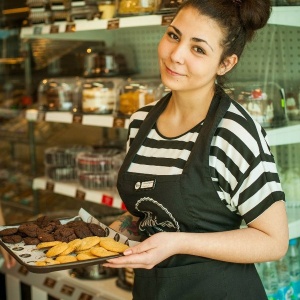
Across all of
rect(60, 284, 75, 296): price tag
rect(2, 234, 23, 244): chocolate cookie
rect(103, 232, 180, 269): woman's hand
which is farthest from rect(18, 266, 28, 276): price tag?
rect(103, 232, 180, 269): woman's hand

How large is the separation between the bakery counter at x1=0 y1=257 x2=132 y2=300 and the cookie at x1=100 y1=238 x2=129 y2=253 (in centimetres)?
122

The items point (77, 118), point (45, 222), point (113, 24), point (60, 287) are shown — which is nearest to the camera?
point (45, 222)

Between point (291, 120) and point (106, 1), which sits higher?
point (106, 1)

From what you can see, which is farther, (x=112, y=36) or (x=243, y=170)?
(x=112, y=36)

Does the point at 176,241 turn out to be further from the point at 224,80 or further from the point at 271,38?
the point at 271,38

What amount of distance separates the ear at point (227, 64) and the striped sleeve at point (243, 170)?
0.18 m

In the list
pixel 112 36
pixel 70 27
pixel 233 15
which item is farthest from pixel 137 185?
pixel 112 36

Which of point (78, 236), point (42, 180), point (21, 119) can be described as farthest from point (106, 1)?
point (78, 236)

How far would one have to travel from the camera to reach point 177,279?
1.95 metres

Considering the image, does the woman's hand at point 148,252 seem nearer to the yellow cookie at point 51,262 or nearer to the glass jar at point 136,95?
the yellow cookie at point 51,262

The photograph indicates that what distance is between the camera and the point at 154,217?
2.00 meters

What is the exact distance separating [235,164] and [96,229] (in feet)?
1.86

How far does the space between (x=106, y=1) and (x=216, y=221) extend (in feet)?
6.74

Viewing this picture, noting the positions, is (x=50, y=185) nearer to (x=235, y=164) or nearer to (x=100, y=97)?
(x=100, y=97)
